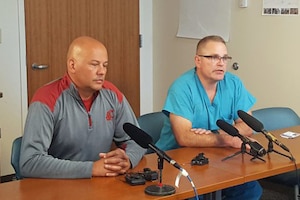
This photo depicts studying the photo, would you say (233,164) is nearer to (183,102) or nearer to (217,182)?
(217,182)

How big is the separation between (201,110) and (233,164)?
58cm

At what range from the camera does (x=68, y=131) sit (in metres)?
2.38

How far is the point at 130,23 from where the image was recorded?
4.99 m

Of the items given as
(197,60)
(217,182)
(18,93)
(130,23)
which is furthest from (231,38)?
(217,182)

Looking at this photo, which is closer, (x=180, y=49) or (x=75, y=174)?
(x=75, y=174)

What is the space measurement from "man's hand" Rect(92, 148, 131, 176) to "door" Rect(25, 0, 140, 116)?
2.33 meters

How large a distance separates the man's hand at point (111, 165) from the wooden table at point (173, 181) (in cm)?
3

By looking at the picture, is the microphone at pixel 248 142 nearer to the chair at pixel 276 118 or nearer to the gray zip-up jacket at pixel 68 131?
the gray zip-up jacket at pixel 68 131

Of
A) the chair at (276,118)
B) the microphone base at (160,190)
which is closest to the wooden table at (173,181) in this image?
the microphone base at (160,190)

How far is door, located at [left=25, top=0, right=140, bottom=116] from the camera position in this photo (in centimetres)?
433

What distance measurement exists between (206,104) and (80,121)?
2.74 feet

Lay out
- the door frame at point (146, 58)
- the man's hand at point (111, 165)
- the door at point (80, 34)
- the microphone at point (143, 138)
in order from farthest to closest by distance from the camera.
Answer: the door frame at point (146, 58), the door at point (80, 34), the man's hand at point (111, 165), the microphone at point (143, 138)

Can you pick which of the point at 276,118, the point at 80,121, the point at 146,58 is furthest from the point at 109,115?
the point at 146,58

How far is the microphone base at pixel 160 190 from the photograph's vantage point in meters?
1.93
